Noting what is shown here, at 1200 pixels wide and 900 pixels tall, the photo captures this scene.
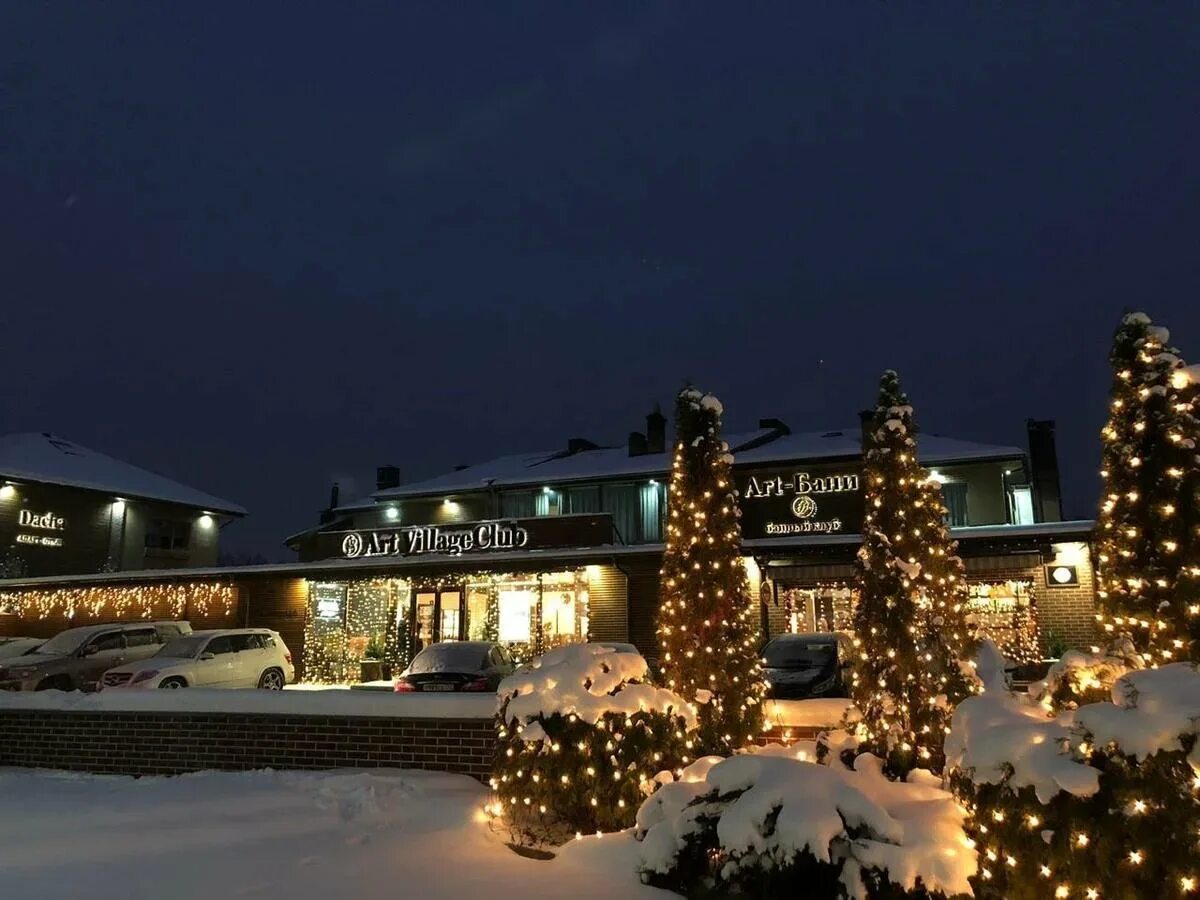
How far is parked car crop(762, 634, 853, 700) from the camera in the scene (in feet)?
45.7

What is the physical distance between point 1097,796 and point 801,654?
38.0 ft

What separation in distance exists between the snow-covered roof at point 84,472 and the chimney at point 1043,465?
28.6 meters

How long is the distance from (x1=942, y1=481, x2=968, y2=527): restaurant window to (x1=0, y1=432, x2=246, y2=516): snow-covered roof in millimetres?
26637

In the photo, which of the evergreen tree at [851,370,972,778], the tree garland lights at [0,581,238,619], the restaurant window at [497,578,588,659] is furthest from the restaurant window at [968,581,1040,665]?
the tree garland lights at [0,581,238,619]

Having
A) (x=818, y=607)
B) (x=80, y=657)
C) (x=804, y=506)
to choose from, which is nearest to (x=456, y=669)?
(x=80, y=657)

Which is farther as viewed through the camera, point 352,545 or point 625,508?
point 625,508

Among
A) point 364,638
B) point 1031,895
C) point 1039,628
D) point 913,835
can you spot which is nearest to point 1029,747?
point 1031,895

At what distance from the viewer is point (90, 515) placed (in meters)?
30.2

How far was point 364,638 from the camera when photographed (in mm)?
23016

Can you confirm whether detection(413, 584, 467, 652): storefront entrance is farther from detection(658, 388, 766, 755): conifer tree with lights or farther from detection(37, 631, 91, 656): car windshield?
detection(658, 388, 766, 755): conifer tree with lights

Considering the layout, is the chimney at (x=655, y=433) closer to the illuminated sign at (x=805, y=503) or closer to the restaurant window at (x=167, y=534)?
the illuminated sign at (x=805, y=503)

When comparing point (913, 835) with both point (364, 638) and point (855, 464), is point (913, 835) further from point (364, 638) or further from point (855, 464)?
point (364, 638)

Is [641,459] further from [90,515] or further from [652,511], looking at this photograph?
[90,515]

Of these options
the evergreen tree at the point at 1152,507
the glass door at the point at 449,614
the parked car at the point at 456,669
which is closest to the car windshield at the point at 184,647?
the parked car at the point at 456,669
